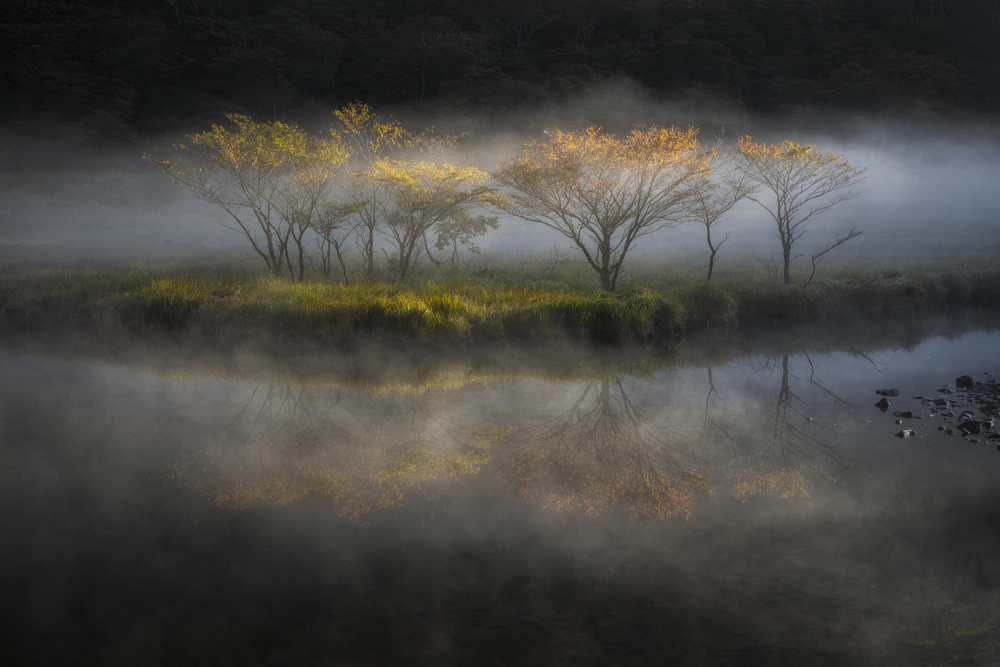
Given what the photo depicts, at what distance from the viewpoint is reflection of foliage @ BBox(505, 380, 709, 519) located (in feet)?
21.8

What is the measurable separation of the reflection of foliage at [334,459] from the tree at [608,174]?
11211mm

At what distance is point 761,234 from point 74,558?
47079 mm

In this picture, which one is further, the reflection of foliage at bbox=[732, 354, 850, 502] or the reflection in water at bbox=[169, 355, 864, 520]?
the reflection of foliage at bbox=[732, 354, 850, 502]

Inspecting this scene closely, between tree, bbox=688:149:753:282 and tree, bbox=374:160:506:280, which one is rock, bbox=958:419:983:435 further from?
tree, bbox=374:160:506:280

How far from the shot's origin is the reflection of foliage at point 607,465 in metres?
6.64

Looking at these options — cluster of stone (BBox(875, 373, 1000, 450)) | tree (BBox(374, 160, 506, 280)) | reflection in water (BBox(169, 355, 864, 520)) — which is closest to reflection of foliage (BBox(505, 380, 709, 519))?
reflection in water (BBox(169, 355, 864, 520))

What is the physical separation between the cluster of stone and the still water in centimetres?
29

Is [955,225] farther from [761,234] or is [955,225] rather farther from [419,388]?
[419,388]

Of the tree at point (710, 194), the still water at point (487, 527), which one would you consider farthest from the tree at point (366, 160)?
the still water at point (487, 527)

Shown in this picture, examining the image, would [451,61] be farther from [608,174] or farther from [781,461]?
A: [781,461]

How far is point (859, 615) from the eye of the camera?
A: 4621 mm

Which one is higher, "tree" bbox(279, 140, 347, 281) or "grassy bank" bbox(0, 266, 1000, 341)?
"tree" bbox(279, 140, 347, 281)

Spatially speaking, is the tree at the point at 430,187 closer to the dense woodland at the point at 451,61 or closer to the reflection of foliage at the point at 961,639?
the reflection of foliage at the point at 961,639

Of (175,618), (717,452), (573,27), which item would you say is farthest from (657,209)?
(573,27)
